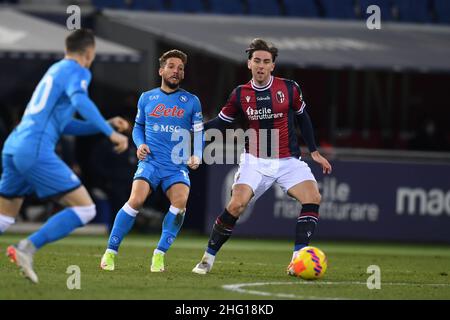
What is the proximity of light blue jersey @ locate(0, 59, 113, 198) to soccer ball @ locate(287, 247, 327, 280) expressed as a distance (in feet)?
8.68

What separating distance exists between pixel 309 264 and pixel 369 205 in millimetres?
8572

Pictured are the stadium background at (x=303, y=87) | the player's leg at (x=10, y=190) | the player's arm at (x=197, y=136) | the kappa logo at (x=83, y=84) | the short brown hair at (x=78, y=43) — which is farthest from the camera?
the stadium background at (x=303, y=87)

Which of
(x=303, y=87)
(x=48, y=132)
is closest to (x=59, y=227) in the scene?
(x=48, y=132)

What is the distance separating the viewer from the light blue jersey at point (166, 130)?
37.1ft

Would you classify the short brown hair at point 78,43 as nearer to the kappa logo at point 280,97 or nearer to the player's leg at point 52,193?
the player's leg at point 52,193

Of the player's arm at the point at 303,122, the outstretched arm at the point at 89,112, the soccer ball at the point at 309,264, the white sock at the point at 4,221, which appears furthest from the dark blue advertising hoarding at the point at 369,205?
the outstretched arm at the point at 89,112

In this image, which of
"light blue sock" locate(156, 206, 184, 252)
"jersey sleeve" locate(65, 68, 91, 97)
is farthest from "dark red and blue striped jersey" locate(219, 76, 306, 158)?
"jersey sleeve" locate(65, 68, 91, 97)

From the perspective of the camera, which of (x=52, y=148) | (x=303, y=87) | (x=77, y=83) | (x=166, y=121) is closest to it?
(x=77, y=83)

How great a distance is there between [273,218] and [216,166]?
1308 millimetres

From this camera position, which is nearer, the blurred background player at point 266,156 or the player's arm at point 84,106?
the player's arm at point 84,106

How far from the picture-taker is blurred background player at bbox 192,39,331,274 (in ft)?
36.9

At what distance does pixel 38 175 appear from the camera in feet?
29.9

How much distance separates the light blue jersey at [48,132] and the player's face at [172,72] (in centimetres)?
204

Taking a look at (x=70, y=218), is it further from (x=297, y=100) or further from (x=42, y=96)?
(x=297, y=100)
